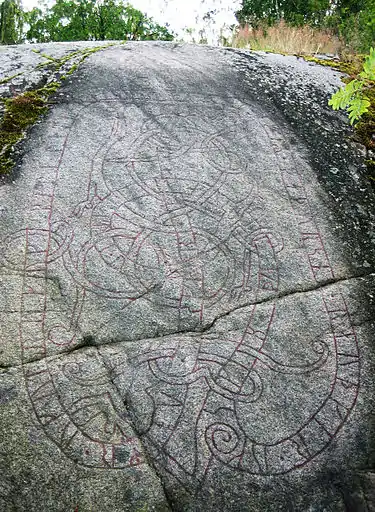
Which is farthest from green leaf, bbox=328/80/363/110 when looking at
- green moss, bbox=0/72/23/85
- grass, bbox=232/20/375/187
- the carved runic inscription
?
green moss, bbox=0/72/23/85

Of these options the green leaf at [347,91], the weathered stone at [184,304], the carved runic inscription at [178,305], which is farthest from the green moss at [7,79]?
the green leaf at [347,91]

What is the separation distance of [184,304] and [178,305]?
0.12 feet

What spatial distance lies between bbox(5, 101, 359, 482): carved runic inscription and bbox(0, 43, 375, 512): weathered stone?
0.01 meters

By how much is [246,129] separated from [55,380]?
2422mm

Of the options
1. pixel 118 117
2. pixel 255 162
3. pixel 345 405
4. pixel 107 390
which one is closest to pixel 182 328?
pixel 107 390

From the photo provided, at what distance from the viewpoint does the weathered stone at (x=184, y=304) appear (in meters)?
2.62

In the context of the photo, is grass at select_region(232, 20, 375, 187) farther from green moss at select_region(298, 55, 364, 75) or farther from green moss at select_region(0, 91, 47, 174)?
green moss at select_region(0, 91, 47, 174)

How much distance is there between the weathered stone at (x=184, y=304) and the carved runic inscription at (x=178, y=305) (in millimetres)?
11

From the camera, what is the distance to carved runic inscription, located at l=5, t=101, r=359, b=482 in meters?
2.72

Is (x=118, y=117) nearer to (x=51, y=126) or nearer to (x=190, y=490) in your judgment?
(x=51, y=126)

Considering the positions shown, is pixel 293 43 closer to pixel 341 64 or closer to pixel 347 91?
pixel 341 64

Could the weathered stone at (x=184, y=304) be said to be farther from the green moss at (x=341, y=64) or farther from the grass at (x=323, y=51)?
the green moss at (x=341, y=64)

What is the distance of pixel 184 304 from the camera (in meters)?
3.19

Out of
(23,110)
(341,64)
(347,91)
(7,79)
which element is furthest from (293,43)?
(347,91)
